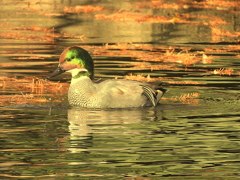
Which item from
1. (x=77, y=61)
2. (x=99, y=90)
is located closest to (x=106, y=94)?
(x=99, y=90)

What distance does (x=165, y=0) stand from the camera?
41.4 meters

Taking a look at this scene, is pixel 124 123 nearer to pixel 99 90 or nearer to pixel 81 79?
pixel 99 90

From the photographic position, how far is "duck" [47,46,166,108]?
51.5 feet

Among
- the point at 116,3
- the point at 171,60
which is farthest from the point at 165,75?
the point at 116,3

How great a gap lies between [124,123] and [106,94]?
1485 millimetres

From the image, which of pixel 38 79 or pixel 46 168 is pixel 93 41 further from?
pixel 46 168

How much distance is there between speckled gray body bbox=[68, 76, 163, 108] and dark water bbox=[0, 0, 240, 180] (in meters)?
0.19

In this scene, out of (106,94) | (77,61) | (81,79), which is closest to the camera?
(106,94)

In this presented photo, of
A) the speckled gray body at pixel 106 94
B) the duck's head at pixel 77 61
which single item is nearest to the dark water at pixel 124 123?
the speckled gray body at pixel 106 94

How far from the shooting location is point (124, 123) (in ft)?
46.8

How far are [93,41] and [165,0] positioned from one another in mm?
15204

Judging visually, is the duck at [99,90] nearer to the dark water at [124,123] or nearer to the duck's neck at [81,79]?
the duck's neck at [81,79]

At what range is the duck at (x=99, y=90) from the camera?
15688 millimetres

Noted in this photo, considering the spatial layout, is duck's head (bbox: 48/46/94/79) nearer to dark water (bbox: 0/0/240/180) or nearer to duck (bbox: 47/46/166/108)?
duck (bbox: 47/46/166/108)
